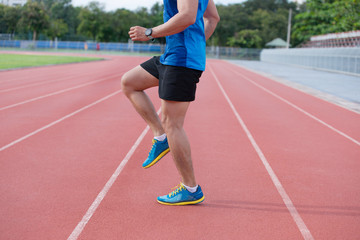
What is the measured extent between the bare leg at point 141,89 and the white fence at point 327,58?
62.1 ft

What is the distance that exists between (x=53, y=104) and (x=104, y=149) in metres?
4.20

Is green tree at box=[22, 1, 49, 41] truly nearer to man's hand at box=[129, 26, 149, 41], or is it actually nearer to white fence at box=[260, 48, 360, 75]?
white fence at box=[260, 48, 360, 75]

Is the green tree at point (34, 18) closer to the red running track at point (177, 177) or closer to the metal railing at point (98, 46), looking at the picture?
the metal railing at point (98, 46)

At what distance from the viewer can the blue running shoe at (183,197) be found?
310 cm

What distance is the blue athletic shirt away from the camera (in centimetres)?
273

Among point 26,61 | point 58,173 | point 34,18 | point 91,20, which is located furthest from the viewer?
point 91,20

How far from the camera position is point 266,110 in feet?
29.0

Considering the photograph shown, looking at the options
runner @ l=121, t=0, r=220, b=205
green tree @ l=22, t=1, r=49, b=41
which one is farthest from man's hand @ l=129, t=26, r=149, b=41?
green tree @ l=22, t=1, r=49, b=41

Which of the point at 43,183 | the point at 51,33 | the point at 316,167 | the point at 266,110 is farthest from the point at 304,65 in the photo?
the point at 51,33

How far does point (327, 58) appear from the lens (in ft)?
81.1

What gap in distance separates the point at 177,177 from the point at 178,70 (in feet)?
5.06

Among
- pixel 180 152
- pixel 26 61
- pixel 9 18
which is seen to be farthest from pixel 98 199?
pixel 9 18

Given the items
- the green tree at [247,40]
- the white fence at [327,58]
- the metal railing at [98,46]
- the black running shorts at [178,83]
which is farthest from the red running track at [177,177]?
the green tree at [247,40]

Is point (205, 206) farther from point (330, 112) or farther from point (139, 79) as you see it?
point (330, 112)
